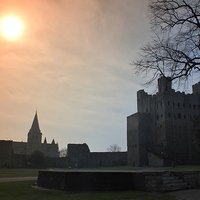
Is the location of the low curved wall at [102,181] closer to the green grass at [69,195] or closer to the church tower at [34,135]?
the green grass at [69,195]

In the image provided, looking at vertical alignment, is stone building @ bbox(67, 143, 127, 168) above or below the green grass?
above

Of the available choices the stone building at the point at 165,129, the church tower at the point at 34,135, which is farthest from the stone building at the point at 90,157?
the church tower at the point at 34,135

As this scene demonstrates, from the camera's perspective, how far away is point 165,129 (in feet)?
189

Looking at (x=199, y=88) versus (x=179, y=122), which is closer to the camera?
(x=179, y=122)

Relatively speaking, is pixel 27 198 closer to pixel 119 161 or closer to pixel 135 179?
pixel 135 179

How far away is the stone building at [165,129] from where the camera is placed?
5766cm

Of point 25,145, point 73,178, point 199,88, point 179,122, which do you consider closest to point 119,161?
point 179,122

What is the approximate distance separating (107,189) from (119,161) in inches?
2300

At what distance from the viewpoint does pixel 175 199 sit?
10109 millimetres

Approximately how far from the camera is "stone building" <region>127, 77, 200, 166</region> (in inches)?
2270

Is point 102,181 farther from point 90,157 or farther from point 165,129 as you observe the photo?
point 90,157

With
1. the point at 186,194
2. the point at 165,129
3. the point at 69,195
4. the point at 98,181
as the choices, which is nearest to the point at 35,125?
the point at 165,129

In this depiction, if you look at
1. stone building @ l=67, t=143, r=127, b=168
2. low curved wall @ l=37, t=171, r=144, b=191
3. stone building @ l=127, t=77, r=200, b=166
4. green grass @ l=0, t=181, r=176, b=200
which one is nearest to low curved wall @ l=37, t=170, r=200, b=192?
low curved wall @ l=37, t=171, r=144, b=191

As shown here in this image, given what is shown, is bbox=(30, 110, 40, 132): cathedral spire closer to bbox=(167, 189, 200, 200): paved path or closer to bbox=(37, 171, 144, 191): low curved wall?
bbox=(37, 171, 144, 191): low curved wall
